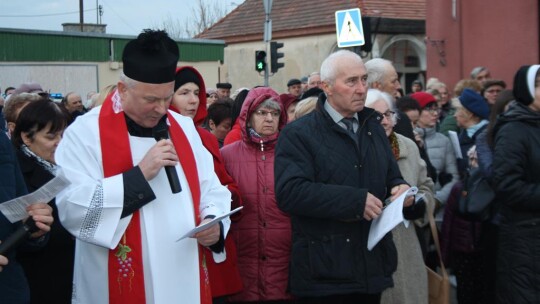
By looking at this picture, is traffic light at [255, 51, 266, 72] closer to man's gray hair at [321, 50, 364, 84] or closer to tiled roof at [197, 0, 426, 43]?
tiled roof at [197, 0, 426, 43]

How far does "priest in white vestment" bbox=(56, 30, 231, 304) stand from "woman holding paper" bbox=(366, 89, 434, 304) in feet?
6.20

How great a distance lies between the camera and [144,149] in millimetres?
3680

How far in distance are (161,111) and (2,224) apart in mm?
865

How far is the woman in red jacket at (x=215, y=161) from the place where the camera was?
4617 mm

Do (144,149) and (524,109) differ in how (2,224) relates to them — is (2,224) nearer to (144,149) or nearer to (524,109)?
(144,149)

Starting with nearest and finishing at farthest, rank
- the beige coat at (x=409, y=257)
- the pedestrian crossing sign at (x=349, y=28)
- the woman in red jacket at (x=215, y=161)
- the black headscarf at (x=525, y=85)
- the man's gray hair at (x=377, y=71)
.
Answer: the woman in red jacket at (x=215, y=161)
the black headscarf at (x=525, y=85)
the beige coat at (x=409, y=257)
the man's gray hair at (x=377, y=71)
the pedestrian crossing sign at (x=349, y=28)

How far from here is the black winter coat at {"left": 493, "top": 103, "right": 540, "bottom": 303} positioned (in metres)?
4.89

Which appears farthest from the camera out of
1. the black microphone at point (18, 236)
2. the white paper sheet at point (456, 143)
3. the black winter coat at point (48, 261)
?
the white paper sheet at point (456, 143)

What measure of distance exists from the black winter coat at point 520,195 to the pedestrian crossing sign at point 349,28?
27.8 feet

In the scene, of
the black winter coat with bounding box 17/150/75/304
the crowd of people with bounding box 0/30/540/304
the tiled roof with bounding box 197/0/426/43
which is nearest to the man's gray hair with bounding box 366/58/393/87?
the crowd of people with bounding box 0/30/540/304

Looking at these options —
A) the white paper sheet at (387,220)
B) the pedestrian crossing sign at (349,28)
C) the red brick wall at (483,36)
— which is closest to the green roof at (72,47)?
the red brick wall at (483,36)

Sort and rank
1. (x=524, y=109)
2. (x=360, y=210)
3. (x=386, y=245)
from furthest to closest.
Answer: (x=524, y=109) → (x=386, y=245) → (x=360, y=210)

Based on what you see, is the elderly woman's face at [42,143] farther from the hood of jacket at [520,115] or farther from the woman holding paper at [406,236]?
the hood of jacket at [520,115]

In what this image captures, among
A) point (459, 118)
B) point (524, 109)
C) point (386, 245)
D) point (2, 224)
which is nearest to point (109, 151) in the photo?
point (2, 224)
